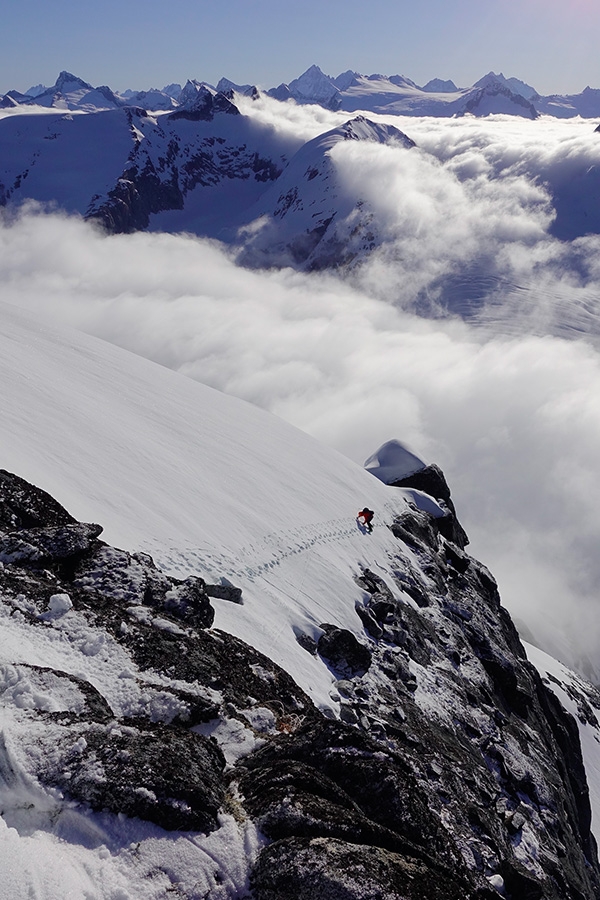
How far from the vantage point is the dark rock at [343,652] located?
722 inches

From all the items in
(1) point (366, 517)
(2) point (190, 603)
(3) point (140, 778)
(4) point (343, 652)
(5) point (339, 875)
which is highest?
(1) point (366, 517)

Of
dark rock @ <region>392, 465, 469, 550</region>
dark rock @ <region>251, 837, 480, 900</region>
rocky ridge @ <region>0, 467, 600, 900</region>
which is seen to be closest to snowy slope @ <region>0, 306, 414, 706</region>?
rocky ridge @ <region>0, 467, 600, 900</region>

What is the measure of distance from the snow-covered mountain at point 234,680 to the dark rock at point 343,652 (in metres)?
0.08

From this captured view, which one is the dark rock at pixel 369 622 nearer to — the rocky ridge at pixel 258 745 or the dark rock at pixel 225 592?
the rocky ridge at pixel 258 745

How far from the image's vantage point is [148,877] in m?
6.50

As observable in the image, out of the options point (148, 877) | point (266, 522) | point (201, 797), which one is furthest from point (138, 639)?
point (266, 522)

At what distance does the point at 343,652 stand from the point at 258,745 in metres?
9.13

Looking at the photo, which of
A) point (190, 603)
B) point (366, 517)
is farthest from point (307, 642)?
point (366, 517)

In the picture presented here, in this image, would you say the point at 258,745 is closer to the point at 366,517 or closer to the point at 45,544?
the point at 45,544

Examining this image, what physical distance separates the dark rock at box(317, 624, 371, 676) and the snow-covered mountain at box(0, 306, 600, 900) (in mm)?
78

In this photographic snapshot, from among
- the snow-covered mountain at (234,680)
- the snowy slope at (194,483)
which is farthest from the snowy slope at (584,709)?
the snowy slope at (194,483)

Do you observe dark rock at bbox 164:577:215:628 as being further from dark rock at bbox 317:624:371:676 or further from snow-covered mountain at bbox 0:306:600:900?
dark rock at bbox 317:624:371:676

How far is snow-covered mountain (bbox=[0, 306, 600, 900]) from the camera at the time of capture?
694cm

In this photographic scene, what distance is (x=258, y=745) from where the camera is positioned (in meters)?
9.76
